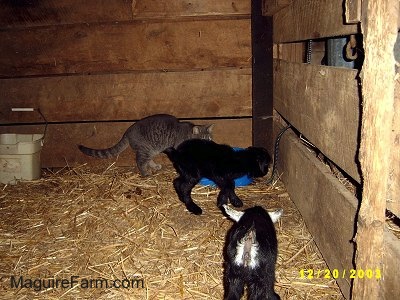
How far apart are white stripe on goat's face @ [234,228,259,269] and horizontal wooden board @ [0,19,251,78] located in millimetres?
2982

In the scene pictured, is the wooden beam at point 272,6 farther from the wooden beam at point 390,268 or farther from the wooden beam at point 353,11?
the wooden beam at point 390,268

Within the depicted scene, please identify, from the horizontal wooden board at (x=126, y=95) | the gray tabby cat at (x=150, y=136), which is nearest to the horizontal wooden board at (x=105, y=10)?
the horizontal wooden board at (x=126, y=95)

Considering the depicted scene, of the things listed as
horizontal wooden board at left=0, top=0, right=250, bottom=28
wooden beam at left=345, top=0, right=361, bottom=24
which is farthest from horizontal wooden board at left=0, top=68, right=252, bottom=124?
wooden beam at left=345, top=0, right=361, bottom=24

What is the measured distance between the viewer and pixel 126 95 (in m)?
4.67

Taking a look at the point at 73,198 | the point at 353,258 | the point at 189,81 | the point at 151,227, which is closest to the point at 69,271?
the point at 151,227

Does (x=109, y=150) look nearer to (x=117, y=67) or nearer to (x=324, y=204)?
(x=117, y=67)

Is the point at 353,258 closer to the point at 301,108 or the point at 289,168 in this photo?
the point at 301,108

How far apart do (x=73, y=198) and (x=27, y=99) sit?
161 centimetres

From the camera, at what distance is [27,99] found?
468cm

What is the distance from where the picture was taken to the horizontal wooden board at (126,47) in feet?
14.6

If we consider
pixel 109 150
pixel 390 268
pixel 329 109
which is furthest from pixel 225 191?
pixel 390 268

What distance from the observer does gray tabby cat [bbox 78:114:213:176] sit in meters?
4.46

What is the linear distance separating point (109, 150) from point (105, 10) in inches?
64.4

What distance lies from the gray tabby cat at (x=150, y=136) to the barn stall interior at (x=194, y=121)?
0.26 m
